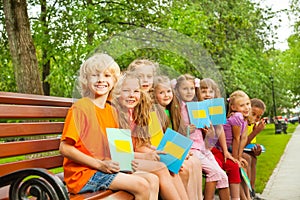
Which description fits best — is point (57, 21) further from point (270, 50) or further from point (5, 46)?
point (270, 50)

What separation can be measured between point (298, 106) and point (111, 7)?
61.4 m

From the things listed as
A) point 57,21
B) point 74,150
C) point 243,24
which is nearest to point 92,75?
point 74,150

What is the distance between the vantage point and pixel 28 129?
3502 millimetres

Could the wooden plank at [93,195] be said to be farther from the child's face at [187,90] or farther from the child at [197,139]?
the child's face at [187,90]

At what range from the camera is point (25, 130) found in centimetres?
345

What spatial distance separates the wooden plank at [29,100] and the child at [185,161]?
2.15ft

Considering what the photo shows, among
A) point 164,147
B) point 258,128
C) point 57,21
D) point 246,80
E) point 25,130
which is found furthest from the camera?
point 246,80

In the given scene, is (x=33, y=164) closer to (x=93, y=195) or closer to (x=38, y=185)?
(x=93, y=195)

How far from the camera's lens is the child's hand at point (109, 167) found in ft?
9.35

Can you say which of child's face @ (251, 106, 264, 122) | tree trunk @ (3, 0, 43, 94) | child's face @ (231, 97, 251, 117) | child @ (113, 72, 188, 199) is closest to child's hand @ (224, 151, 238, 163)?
child's face @ (231, 97, 251, 117)

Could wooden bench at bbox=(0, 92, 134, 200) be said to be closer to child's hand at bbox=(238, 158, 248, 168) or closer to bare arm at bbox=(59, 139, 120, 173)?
bare arm at bbox=(59, 139, 120, 173)

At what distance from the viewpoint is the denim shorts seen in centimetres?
288

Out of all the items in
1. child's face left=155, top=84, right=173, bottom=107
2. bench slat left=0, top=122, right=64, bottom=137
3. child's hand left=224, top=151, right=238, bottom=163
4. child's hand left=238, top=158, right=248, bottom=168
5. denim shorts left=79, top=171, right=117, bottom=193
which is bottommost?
child's hand left=238, top=158, right=248, bottom=168

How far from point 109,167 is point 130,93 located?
41 centimetres
